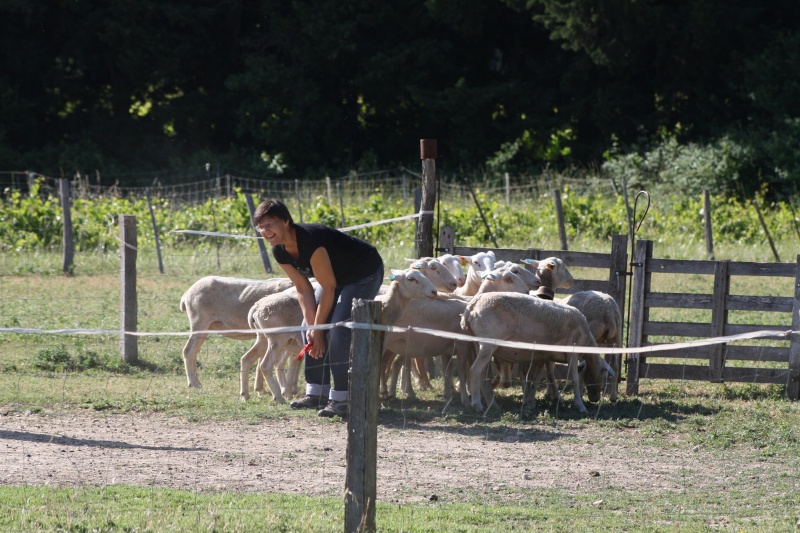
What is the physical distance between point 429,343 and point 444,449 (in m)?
1.96

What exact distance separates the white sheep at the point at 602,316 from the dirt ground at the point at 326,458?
4.84ft

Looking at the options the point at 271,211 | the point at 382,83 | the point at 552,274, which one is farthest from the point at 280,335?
the point at 382,83

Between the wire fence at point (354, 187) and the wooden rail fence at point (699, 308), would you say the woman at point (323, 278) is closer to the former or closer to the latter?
the wooden rail fence at point (699, 308)

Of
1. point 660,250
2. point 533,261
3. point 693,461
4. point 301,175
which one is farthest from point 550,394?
point 301,175

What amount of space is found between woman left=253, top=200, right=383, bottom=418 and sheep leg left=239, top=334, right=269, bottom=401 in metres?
0.77

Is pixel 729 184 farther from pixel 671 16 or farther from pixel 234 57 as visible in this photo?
pixel 234 57

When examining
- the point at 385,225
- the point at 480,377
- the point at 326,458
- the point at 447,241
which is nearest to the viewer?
the point at 326,458

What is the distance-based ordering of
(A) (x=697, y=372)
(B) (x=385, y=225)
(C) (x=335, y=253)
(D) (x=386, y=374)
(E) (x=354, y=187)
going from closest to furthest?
(C) (x=335, y=253) → (D) (x=386, y=374) → (A) (x=697, y=372) → (B) (x=385, y=225) → (E) (x=354, y=187)

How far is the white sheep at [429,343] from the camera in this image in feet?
31.0

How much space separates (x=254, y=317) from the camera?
9797 millimetres

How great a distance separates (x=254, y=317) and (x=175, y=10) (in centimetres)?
2546

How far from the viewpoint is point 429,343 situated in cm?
950

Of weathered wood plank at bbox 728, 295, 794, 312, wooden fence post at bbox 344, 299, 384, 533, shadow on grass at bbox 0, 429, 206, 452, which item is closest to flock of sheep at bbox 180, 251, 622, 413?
weathered wood plank at bbox 728, 295, 794, 312

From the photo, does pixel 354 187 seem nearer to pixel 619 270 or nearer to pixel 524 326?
pixel 619 270
